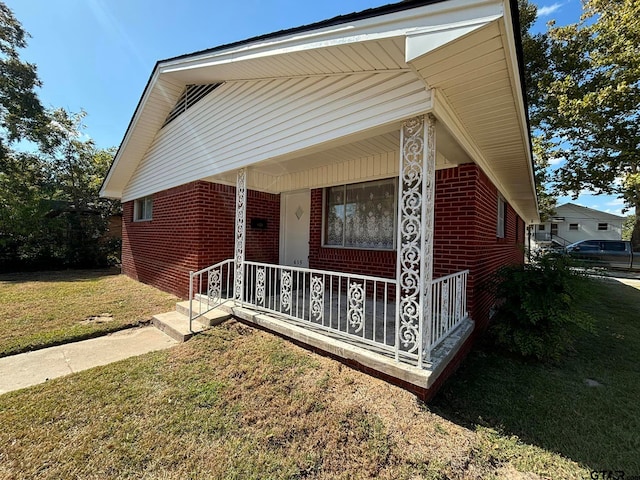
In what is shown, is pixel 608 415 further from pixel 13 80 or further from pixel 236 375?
pixel 13 80

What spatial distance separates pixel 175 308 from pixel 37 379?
8.56ft

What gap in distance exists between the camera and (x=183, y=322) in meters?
4.86

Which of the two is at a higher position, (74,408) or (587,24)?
(587,24)

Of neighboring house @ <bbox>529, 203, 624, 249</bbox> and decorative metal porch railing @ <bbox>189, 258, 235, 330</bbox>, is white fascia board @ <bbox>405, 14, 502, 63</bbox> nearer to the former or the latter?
decorative metal porch railing @ <bbox>189, 258, 235, 330</bbox>

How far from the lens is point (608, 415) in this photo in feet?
9.39

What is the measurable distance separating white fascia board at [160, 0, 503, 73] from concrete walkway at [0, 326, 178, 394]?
4.25m

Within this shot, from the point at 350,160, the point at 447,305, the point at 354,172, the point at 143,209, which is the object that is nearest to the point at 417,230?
the point at 447,305

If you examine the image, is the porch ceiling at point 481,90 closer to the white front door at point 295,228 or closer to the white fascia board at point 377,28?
the white fascia board at point 377,28

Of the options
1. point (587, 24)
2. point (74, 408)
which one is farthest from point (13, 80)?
point (587, 24)

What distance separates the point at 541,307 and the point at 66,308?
834 centimetres

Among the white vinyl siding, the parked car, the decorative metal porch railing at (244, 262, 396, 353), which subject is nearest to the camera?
the white vinyl siding

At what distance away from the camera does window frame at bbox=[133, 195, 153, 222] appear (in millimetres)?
8874

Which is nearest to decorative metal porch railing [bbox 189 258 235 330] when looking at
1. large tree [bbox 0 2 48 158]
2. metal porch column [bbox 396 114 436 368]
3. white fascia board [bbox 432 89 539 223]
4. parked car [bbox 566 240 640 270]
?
metal porch column [bbox 396 114 436 368]

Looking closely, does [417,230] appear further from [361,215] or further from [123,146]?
[123,146]
